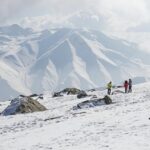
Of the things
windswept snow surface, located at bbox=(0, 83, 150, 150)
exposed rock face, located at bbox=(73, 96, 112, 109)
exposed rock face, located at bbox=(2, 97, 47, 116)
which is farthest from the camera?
exposed rock face, located at bbox=(2, 97, 47, 116)

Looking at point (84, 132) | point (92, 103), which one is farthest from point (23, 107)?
point (84, 132)

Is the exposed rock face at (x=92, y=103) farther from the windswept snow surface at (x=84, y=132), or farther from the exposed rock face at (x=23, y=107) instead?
the exposed rock face at (x=23, y=107)

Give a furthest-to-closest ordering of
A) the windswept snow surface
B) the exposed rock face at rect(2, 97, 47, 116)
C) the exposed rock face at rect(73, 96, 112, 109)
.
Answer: the exposed rock face at rect(2, 97, 47, 116) → the exposed rock face at rect(73, 96, 112, 109) → the windswept snow surface

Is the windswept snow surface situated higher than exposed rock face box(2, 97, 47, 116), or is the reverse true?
exposed rock face box(2, 97, 47, 116)

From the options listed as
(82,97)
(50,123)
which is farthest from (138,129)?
(82,97)

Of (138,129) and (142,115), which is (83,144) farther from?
(142,115)

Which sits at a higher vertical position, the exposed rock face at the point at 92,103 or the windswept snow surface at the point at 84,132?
the exposed rock face at the point at 92,103

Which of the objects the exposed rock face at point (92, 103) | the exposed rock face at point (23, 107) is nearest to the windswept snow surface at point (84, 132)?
the exposed rock face at point (92, 103)

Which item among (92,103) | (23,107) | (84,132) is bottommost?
(84,132)

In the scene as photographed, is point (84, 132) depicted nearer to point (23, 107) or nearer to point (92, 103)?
point (92, 103)

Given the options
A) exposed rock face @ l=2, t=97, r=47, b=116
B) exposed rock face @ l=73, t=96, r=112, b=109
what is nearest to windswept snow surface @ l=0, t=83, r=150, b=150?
exposed rock face @ l=73, t=96, r=112, b=109

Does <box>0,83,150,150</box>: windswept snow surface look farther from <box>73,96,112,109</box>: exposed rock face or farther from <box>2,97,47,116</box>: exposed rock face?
<box>2,97,47,116</box>: exposed rock face

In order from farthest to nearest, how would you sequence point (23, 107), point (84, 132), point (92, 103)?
1. point (23, 107)
2. point (92, 103)
3. point (84, 132)

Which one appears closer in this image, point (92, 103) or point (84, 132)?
point (84, 132)
